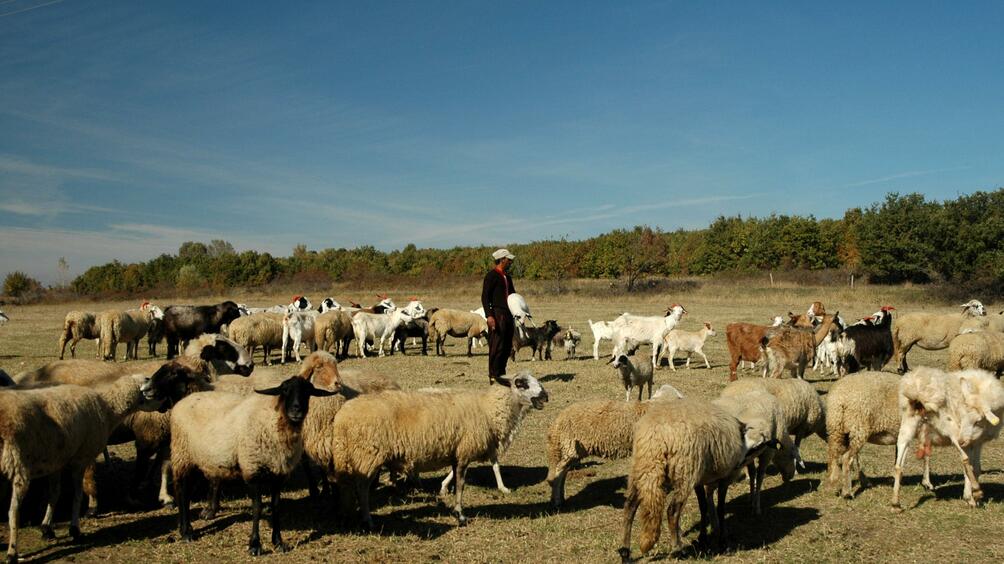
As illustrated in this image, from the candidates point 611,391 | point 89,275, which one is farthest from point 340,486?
point 89,275

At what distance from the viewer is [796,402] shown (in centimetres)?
869

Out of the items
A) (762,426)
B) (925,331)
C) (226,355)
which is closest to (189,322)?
(226,355)

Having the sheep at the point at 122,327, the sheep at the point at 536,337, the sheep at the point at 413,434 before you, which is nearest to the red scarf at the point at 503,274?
the sheep at the point at 413,434

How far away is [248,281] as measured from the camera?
247ft

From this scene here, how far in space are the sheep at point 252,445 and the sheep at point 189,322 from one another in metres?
16.7

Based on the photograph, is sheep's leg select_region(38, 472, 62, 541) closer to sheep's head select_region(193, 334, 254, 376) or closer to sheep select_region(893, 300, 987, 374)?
sheep's head select_region(193, 334, 254, 376)

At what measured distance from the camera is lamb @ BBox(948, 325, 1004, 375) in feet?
48.7

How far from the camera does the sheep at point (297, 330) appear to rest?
2048 cm

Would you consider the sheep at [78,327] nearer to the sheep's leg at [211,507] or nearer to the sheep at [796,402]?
the sheep's leg at [211,507]

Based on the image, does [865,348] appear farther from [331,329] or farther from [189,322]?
[189,322]

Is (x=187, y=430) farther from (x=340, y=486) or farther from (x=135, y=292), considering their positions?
(x=135, y=292)

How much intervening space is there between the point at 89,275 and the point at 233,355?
270 feet

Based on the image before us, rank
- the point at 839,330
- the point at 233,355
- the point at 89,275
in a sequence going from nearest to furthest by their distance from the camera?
the point at 233,355, the point at 839,330, the point at 89,275

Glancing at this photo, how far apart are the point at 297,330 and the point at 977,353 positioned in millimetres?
17742
